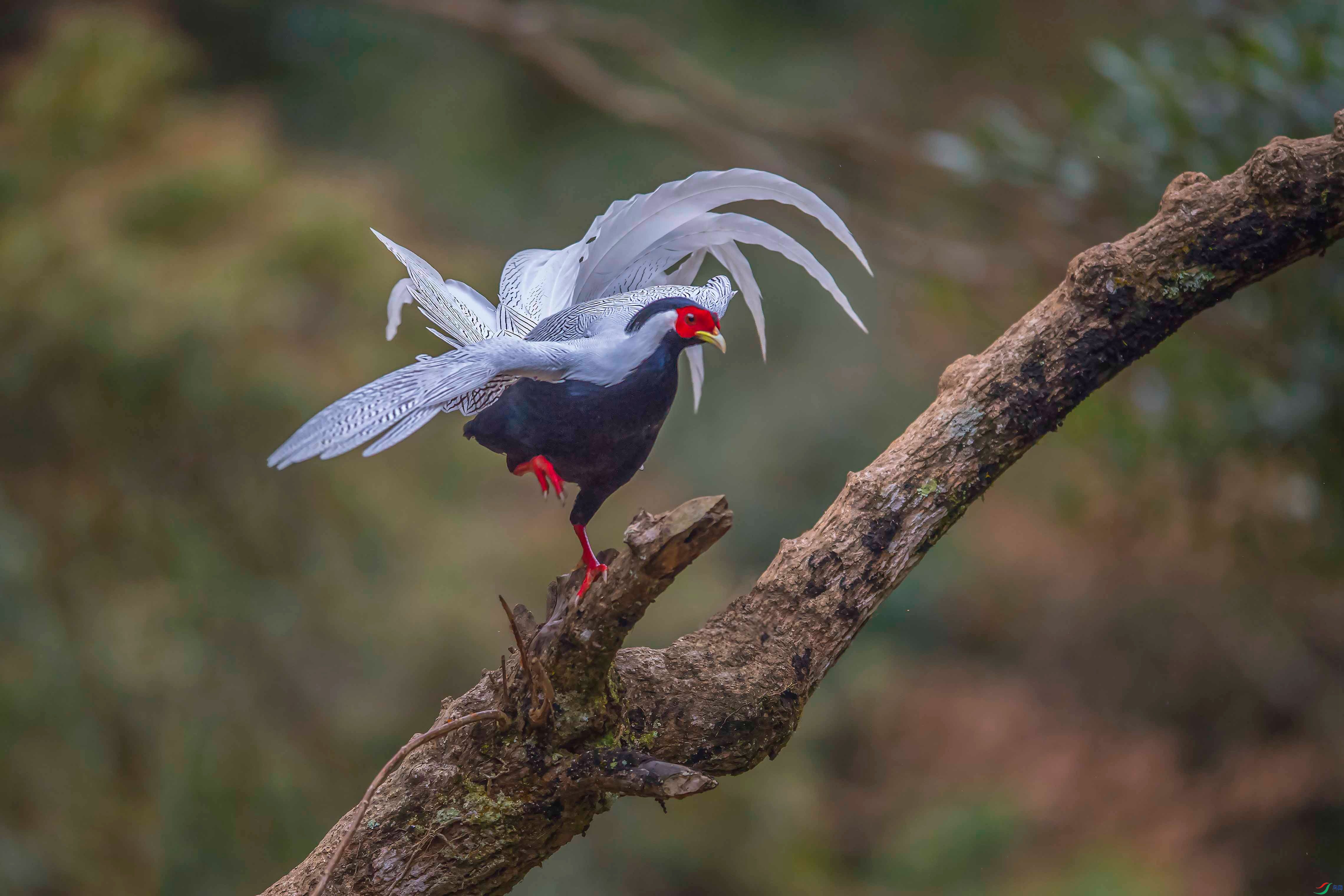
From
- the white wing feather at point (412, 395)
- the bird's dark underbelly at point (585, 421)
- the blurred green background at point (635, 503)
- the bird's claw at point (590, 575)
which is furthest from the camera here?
the blurred green background at point (635, 503)

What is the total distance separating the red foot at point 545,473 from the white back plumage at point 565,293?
98 millimetres

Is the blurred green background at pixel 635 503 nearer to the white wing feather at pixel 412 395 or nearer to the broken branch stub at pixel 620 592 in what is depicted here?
the broken branch stub at pixel 620 592

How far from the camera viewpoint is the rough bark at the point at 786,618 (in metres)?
1.42

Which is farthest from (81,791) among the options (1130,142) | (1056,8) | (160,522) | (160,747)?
(1056,8)

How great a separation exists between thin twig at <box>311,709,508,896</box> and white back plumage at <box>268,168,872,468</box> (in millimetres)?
413

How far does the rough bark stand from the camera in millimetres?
1424

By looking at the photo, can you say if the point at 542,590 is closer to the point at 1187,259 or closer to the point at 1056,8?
the point at 1187,259

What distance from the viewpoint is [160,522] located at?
3.45 metres

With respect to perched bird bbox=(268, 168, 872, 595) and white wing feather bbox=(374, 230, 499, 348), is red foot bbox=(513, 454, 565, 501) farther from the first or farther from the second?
white wing feather bbox=(374, 230, 499, 348)

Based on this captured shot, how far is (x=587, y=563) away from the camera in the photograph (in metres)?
1.46

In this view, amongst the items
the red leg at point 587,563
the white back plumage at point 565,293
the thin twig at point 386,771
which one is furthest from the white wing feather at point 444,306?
the thin twig at point 386,771

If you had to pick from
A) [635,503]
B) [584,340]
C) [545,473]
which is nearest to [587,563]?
[545,473]

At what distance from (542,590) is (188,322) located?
1453mm

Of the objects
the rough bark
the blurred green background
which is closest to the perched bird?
the rough bark
